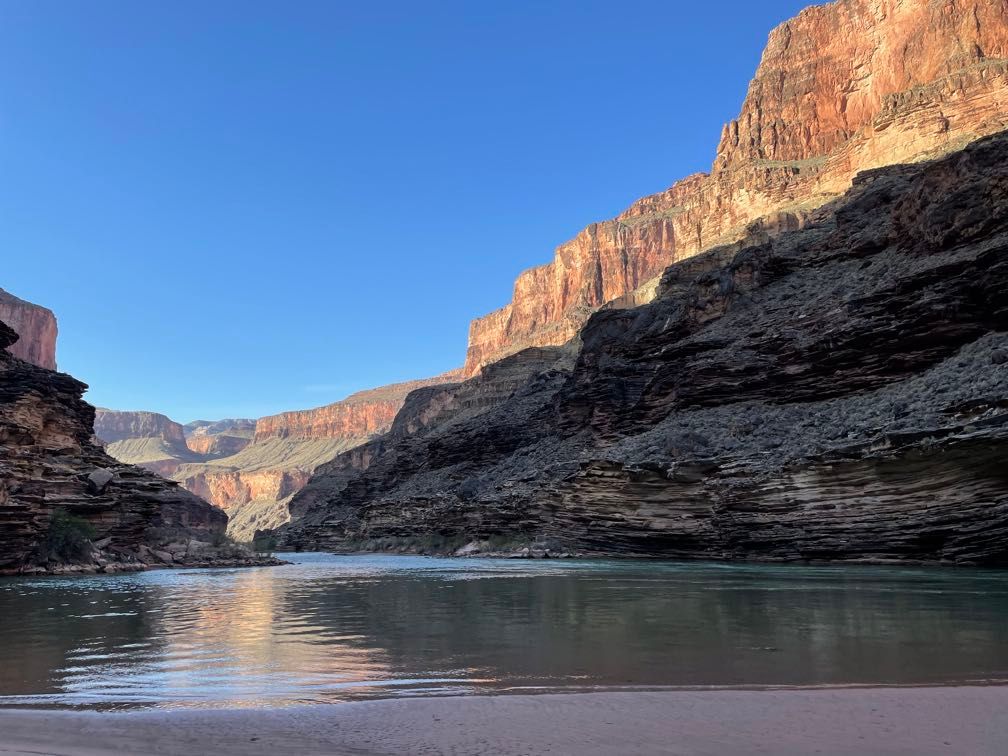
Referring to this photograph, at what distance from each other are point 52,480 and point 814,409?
1424 inches

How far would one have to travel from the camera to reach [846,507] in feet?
78.3

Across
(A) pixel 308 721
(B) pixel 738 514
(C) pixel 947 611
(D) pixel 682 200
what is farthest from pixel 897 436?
(D) pixel 682 200

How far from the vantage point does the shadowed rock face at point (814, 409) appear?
21.5 metres

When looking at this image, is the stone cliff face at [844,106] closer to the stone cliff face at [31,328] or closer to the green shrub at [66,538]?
Result: the green shrub at [66,538]

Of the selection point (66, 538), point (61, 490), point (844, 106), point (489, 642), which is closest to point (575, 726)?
point (489, 642)

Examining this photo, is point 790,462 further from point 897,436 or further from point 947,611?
point 947,611

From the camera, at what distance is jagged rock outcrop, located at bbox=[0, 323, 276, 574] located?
29.7 m

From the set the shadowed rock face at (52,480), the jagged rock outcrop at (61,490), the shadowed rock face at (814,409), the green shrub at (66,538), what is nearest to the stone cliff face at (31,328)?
the jagged rock outcrop at (61,490)

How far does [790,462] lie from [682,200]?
175 m

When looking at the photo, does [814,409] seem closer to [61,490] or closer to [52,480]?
[61,490]

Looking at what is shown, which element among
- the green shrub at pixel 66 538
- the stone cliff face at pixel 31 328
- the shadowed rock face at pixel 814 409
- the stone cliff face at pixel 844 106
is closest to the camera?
the shadowed rock face at pixel 814 409

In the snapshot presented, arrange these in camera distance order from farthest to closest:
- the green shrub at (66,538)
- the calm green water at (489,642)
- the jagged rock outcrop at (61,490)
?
the green shrub at (66,538) < the jagged rock outcrop at (61,490) < the calm green water at (489,642)

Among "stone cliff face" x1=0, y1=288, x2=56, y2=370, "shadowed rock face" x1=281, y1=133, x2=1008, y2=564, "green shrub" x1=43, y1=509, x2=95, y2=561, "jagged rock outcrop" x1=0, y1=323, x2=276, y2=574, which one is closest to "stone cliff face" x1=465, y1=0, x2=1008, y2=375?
"shadowed rock face" x1=281, y1=133, x2=1008, y2=564

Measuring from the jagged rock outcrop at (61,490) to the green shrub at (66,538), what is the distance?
65 mm
